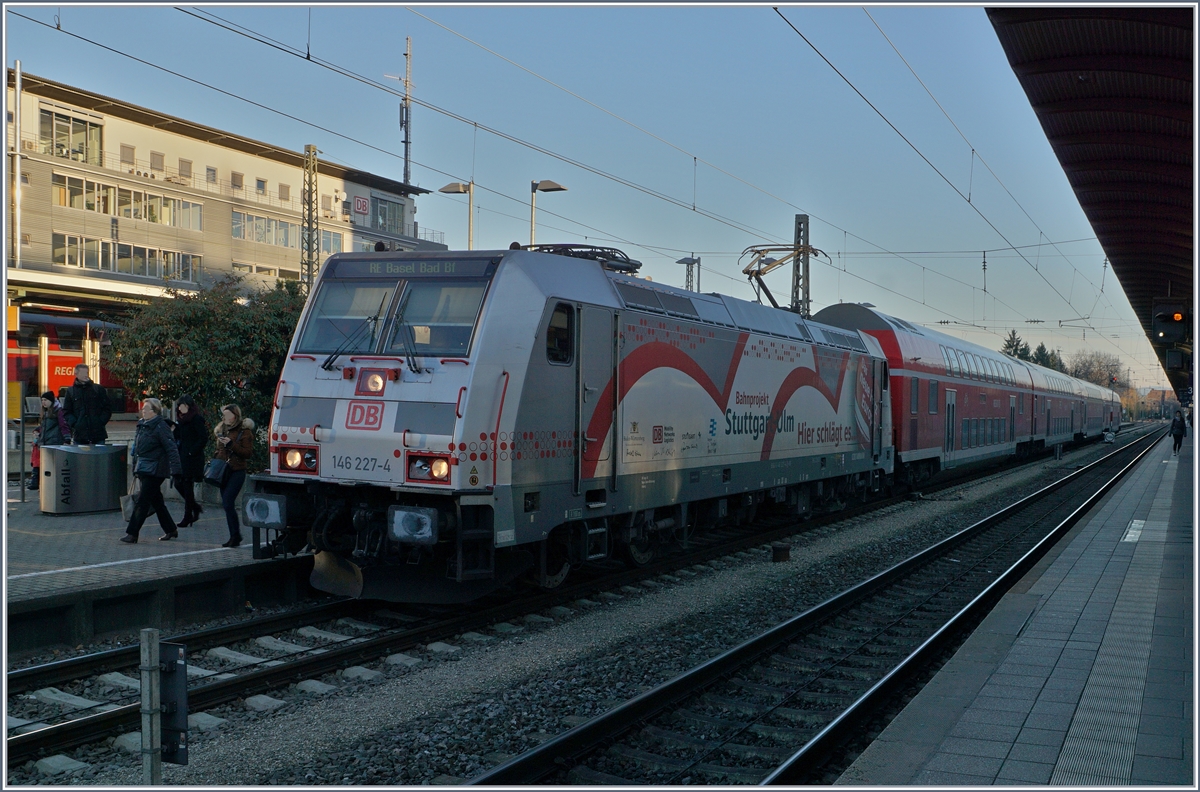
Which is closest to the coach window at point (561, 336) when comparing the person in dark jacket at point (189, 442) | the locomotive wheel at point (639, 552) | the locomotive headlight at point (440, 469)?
the locomotive headlight at point (440, 469)

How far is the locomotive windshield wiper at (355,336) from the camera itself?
9078 mm

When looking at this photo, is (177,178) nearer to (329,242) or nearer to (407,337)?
(329,242)

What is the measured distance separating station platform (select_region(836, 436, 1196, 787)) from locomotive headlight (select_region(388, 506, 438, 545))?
3852 mm

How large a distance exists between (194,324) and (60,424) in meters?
3.74

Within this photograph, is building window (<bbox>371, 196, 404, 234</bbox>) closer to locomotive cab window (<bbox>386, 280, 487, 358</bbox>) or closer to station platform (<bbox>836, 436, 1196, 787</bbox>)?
locomotive cab window (<bbox>386, 280, 487, 358</bbox>)

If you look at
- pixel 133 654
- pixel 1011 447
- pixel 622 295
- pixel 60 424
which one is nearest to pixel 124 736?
pixel 133 654

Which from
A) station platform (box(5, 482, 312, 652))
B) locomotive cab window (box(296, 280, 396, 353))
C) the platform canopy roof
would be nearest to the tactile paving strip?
the platform canopy roof

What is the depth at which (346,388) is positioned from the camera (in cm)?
893

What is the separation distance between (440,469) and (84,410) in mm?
8379

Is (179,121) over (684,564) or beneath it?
over

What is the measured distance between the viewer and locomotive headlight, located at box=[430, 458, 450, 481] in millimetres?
8172

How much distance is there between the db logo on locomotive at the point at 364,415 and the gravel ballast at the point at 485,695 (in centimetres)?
203

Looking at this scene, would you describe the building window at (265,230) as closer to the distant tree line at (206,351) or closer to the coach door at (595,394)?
the distant tree line at (206,351)

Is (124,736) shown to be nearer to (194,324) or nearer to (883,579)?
(883,579)
